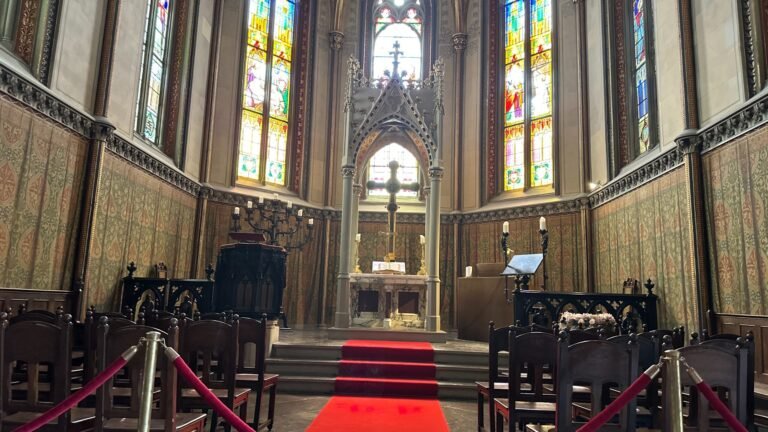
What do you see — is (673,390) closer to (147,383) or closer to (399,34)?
(147,383)

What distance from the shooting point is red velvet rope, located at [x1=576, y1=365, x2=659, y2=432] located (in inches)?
103

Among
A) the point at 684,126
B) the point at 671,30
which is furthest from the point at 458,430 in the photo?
the point at 671,30

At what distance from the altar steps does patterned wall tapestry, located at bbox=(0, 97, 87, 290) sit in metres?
3.52

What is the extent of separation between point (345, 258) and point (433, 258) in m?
1.85

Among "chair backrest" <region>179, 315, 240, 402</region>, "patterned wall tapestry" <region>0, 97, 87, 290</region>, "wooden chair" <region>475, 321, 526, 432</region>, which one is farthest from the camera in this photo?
"patterned wall tapestry" <region>0, 97, 87, 290</region>

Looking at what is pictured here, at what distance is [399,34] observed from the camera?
17641 millimetres

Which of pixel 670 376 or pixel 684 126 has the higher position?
pixel 684 126

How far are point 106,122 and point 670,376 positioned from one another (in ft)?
29.1

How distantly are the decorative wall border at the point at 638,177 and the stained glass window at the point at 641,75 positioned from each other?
2.93 ft

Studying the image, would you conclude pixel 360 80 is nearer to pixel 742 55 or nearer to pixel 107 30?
pixel 107 30

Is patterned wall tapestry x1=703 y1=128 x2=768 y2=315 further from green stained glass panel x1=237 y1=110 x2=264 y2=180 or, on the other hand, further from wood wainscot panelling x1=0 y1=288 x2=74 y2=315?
green stained glass panel x1=237 y1=110 x2=264 y2=180

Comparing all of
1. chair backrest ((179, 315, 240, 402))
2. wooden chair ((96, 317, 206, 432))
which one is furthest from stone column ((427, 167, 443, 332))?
wooden chair ((96, 317, 206, 432))

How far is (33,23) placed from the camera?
776 centimetres

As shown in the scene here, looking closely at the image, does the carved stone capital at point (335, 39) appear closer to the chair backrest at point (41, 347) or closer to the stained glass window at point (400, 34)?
the stained glass window at point (400, 34)
